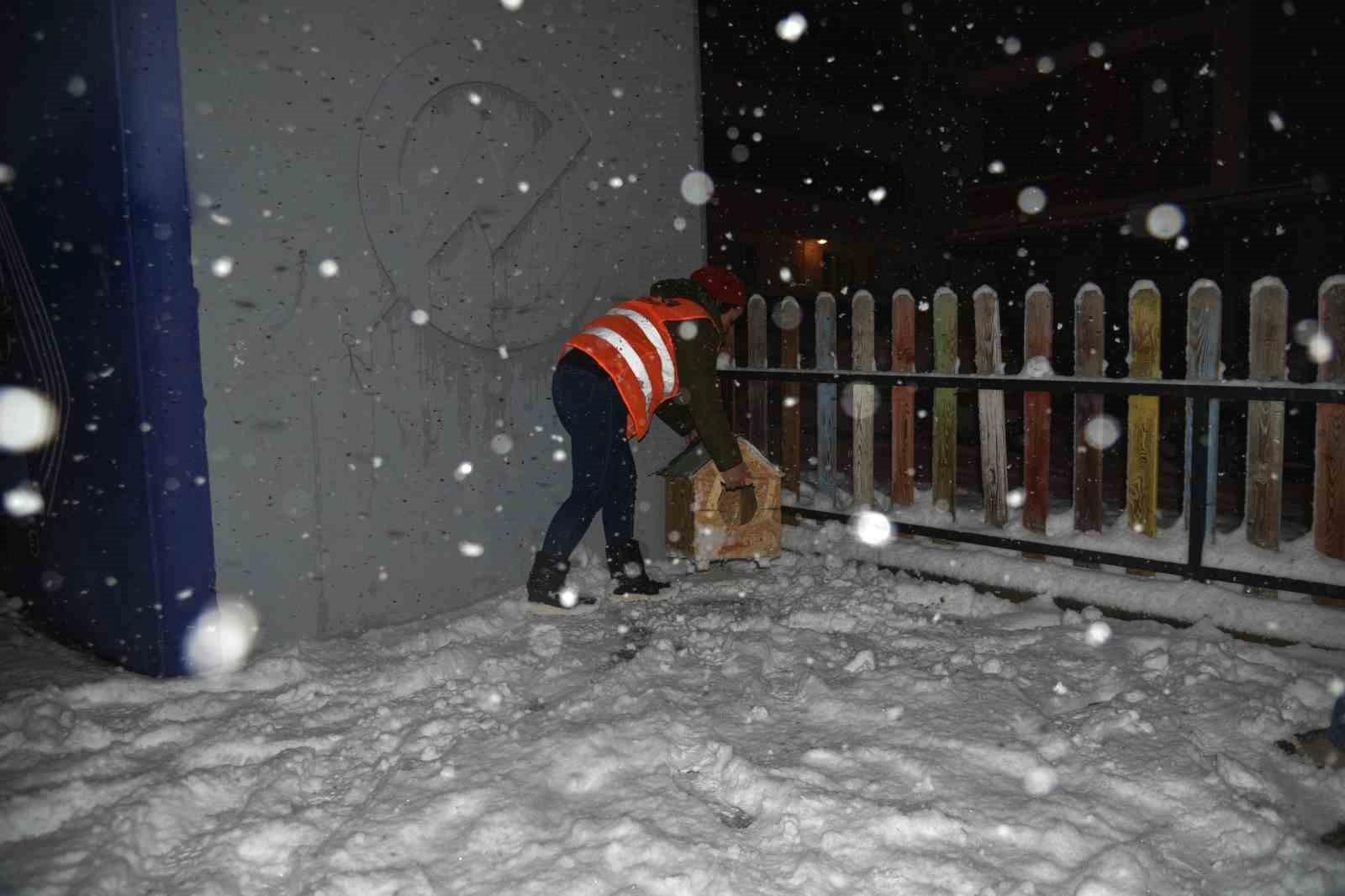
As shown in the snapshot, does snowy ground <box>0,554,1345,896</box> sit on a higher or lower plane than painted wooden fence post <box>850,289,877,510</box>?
lower

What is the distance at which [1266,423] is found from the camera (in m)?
3.72

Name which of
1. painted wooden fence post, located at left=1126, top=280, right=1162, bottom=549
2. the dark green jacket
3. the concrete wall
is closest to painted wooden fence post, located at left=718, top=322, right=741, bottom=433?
the concrete wall

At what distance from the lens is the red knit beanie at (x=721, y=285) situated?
13.7 feet

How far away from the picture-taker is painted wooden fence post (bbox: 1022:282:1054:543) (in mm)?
4273

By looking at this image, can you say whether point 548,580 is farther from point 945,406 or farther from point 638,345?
point 945,406

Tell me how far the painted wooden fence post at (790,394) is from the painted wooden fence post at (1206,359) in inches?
75.6

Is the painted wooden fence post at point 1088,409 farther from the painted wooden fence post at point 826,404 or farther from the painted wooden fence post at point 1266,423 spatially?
the painted wooden fence post at point 826,404

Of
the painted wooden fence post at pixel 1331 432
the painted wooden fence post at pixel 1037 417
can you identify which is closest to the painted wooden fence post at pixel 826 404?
the painted wooden fence post at pixel 1037 417

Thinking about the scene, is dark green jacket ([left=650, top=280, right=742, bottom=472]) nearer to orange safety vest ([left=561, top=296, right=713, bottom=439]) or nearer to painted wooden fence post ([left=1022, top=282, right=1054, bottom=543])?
orange safety vest ([left=561, top=296, right=713, bottom=439])

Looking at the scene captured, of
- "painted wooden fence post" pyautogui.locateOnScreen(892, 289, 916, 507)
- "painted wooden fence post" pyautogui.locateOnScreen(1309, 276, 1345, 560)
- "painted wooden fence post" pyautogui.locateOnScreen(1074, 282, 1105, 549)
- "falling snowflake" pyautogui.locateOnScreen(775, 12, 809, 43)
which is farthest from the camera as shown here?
"falling snowflake" pyautogui.locateOnScreen(775, 12, 809, 43)

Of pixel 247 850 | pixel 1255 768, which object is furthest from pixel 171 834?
pixel 1255 768

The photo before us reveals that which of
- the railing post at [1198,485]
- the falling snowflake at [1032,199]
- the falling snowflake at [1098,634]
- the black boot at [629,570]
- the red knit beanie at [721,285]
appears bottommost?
the falling snowflake at [1098,634]

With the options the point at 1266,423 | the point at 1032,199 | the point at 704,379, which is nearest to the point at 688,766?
the point at 704,379

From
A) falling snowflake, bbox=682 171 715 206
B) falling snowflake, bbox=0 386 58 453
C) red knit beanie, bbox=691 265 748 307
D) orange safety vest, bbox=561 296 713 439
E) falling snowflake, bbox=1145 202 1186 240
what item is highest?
falling snowflake, bbox=1145 202 1186 240
